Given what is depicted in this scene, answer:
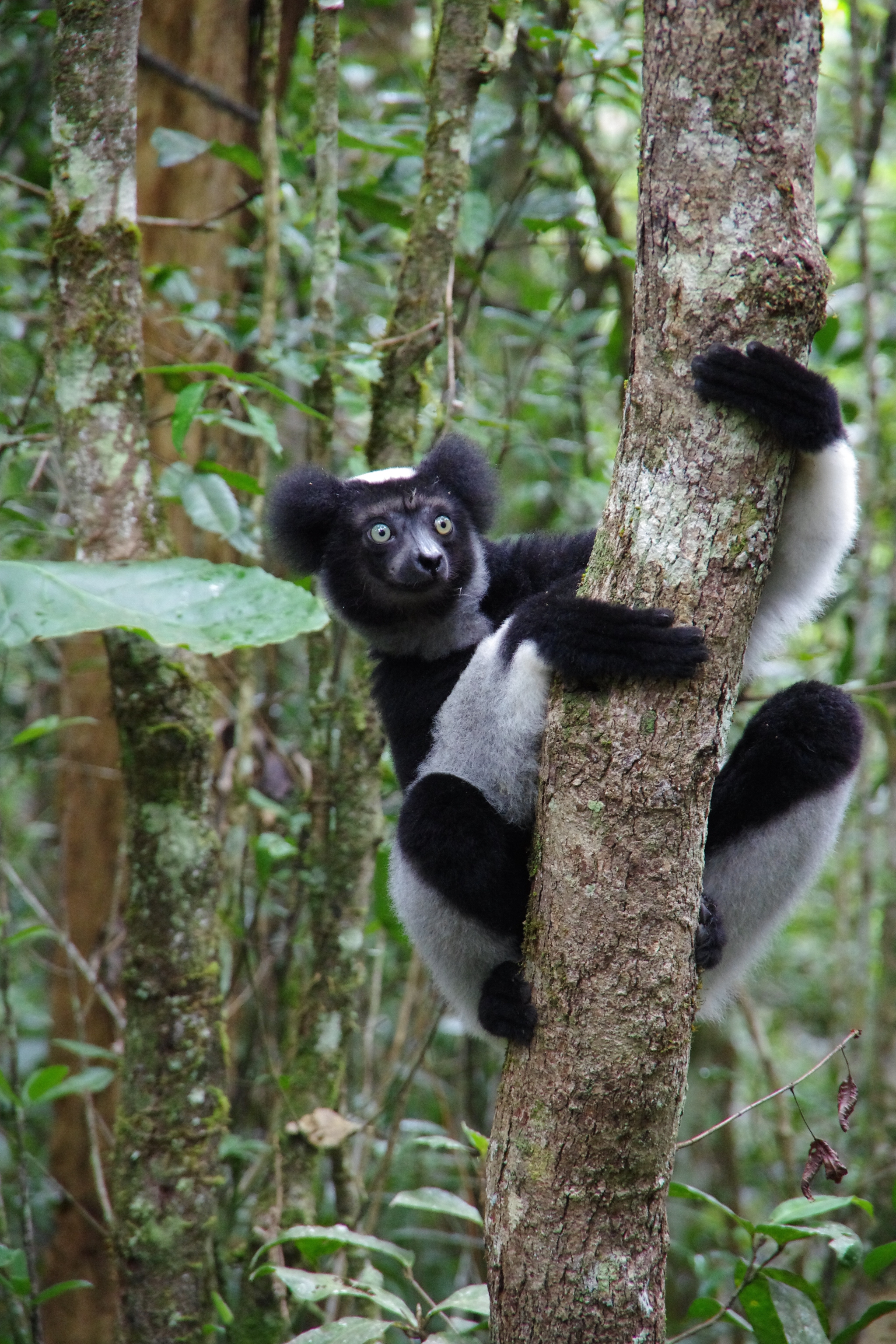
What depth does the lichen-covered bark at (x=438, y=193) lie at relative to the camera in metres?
3.48

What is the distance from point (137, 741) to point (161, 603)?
54cm

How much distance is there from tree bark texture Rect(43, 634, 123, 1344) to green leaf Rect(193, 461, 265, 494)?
141cm

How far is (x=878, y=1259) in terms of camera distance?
Result: 2414 mm

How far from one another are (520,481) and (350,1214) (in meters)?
4.25

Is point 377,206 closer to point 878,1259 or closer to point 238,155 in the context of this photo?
point 238,155

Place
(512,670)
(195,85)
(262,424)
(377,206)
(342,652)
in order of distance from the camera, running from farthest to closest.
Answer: (195,85) < (377,206) < (342,652) < (262,424) < (512,670)

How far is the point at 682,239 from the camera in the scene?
6.10 feet

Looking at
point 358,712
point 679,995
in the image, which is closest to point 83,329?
Answer: point 358,712

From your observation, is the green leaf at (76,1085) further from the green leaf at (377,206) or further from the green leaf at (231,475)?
the green leaf at (377,206)

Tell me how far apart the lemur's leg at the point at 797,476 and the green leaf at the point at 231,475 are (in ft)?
5.04

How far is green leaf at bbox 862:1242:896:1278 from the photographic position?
93.5 inches

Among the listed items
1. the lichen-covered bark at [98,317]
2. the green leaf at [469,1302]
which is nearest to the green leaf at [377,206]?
the lichen-covered bark at [98,317]

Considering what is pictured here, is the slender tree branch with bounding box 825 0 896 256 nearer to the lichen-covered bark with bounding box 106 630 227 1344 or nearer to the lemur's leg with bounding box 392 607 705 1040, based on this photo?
the lemur's leg with bounding box 392 607 705 1040

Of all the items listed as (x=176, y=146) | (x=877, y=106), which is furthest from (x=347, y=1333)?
(x=877, y=106)
